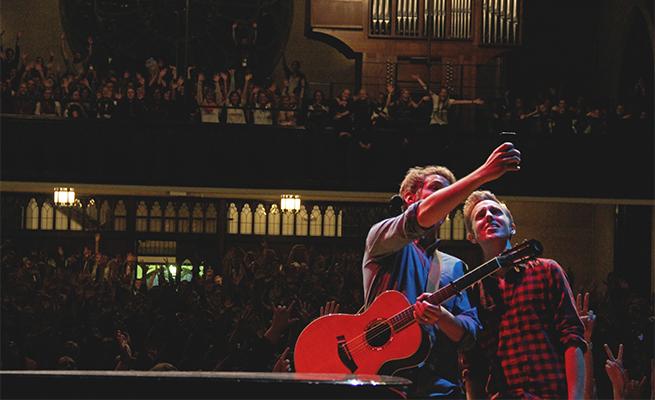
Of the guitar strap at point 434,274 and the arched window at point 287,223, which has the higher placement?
the guitar strap at point 434,274

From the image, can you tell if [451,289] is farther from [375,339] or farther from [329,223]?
[329,223]

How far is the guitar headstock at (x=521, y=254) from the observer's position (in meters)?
4.27

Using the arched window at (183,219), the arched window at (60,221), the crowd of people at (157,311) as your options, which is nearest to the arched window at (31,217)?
the arched window at (60,221)

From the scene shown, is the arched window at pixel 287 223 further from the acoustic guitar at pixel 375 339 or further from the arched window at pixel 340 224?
the acoustic guitar at pixel 375 339

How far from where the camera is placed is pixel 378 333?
459cm

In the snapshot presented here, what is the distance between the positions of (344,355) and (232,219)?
15.6 meters

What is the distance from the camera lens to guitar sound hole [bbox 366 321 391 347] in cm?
457

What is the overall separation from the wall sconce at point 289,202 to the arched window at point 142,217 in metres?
3.15

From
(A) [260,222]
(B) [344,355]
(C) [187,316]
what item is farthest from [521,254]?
(A) [260,222]

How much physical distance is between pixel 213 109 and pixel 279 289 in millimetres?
3926

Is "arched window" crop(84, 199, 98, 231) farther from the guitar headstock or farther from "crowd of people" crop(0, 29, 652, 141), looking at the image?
the guitar headstock

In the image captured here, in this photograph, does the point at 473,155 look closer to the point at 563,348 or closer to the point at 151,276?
the point at 151,276

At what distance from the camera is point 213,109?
17.5 m

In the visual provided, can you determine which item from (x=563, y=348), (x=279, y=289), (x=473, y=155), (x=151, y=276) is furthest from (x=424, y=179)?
(x=151, y=276)
